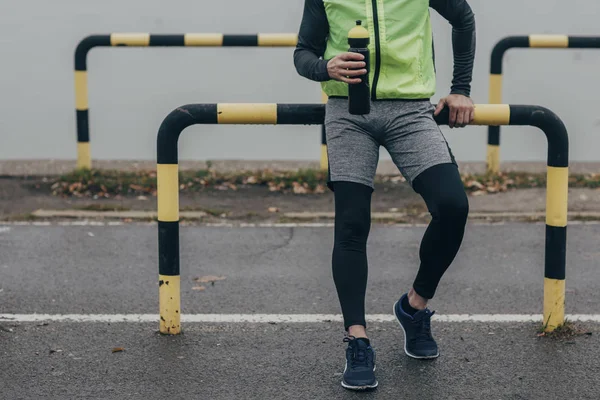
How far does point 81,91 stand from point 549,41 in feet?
11.9

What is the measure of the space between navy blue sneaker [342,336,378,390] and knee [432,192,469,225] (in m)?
0.56

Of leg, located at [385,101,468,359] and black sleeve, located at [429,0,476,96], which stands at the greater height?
black sleeve, located at [429,0,476,96]

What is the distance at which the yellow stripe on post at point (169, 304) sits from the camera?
4871 mm

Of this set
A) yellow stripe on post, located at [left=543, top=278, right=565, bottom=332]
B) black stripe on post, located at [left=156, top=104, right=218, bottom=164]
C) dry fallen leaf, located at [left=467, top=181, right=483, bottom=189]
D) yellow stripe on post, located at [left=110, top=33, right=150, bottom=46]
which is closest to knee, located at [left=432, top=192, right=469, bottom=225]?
yellow stripe on post, located at [left=543, top=278, right=565, bottom=332]

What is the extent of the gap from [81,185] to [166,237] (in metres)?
3.93

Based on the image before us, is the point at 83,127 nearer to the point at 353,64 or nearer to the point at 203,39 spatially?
the point at 203,39

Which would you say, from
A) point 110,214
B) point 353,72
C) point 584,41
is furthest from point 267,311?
point 584,41

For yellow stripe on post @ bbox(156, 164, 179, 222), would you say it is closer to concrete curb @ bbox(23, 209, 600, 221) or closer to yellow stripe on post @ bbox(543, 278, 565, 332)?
yellow stripe on post @ bbox(543, 278, 565, 332)

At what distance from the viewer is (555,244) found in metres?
4.86

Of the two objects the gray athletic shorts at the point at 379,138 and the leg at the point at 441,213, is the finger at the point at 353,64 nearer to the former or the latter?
the gray athletic shorts at the point at 379,138

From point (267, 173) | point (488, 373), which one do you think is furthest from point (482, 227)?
point (488, 373)

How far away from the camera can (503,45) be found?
28.8 ft

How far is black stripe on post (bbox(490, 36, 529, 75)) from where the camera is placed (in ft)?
28.7

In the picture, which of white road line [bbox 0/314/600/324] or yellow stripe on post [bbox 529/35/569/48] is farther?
yellow stripe on post [bbox 529/35/569/48]
